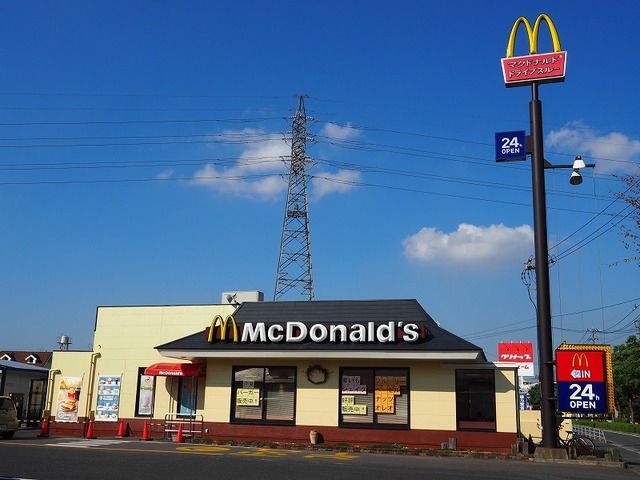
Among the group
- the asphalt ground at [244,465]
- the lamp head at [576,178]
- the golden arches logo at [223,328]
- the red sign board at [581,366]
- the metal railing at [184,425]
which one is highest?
the lamp head at [576,178]

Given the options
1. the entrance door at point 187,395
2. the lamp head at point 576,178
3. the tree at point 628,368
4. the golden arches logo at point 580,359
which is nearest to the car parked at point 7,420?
the entrance door at point 187,395

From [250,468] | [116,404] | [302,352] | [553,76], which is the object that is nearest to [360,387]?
[302,352]

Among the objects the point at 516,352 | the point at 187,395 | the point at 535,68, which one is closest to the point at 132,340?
the point at 187,395

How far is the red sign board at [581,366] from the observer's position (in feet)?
67.1

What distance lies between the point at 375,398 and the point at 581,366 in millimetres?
7168

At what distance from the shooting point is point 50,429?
27.7 meters

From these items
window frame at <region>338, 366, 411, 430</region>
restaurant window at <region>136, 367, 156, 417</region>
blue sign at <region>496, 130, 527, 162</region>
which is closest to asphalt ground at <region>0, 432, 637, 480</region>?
window frame at <region>338, 366, 411, 430</region>

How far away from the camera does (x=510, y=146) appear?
22.0 metres

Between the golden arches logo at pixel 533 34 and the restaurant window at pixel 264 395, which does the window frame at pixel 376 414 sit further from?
the golden arches logo at pixel 533 34

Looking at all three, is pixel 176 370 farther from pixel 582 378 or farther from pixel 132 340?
pixel 582 378

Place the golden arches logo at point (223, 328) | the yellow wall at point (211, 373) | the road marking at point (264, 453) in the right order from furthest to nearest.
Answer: the golden arches logo at point (223, 328)
the yellow wall at point (211, 373)
the road marking at point (264, 453)

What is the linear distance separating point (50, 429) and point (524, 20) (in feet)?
84.1

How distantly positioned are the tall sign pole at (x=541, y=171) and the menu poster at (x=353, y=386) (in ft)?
20.8

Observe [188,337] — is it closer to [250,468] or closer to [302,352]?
[302,352]
